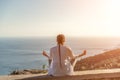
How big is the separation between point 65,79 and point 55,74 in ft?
0.84

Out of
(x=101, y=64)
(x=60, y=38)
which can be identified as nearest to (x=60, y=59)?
(x=60, y=38)

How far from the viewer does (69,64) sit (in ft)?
27.2

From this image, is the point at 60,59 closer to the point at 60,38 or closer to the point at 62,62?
the point at 62,62

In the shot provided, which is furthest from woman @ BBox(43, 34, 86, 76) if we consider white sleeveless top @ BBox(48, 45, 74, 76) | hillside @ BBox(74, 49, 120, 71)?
hillside @ BBox(74, 49, 120, 71)

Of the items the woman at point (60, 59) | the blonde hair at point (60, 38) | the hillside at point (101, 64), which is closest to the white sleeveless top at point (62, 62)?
the woman at point (60, 59)

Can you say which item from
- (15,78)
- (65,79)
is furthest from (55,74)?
(15,78)

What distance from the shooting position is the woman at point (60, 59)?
8.09m

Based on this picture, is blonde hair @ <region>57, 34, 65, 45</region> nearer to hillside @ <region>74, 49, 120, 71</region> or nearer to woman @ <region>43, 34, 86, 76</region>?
woman @ <region>43, 34, 86, 76</region>

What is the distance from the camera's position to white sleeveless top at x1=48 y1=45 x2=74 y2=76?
8.10 m

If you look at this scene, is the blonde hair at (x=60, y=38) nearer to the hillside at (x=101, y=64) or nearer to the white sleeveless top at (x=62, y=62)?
the white sleeveless top at (x=62, y=62)

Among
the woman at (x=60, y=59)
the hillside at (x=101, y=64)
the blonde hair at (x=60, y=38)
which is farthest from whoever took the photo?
the hillside at (x=101, y=64)

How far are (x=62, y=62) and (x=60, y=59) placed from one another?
9cm

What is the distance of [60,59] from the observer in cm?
819

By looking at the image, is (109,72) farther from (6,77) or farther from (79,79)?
(6,77)
